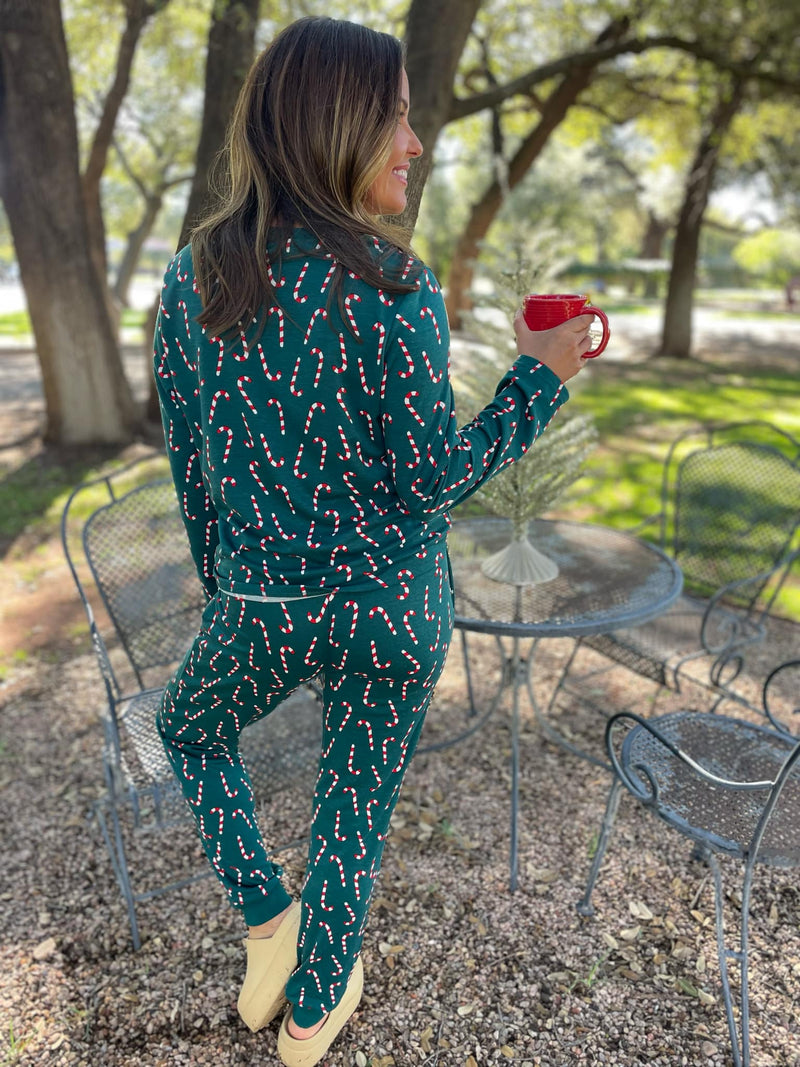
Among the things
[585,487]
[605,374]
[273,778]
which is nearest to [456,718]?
[273,778]

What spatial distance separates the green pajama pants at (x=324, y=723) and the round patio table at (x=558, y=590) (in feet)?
2.56

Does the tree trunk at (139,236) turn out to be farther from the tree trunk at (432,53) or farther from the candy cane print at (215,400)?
the candy cane print at (215,400)

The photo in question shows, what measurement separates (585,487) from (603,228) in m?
37.5

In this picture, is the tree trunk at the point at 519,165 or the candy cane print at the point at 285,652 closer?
the candy cane print at the point at 285,652


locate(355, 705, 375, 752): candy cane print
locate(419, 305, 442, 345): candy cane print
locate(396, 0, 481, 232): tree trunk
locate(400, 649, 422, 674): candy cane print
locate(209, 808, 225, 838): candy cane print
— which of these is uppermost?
locate(396, 0, 481, 232): tree trunk

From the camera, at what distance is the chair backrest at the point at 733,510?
320 centimetres

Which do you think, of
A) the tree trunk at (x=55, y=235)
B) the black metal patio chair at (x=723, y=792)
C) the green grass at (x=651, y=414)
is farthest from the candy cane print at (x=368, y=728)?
the tree trunk at (x=55, y=235)

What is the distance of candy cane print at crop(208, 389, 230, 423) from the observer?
1240 mm

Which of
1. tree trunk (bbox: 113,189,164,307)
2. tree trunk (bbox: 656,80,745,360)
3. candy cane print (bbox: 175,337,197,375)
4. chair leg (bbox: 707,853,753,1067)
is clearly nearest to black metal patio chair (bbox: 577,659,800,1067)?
chair leg (bbox: 707,853,753,1067)

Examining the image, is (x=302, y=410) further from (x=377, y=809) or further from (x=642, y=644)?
(x=642, y=644)

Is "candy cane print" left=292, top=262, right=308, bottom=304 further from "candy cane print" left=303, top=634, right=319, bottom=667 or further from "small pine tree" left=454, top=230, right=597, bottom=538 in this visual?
"small pine tree" left=454, top=230, right=597, bottom=538

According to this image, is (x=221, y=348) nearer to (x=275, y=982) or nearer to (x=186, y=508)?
(x=186, y=508)

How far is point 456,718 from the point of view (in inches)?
126

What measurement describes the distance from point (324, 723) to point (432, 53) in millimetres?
3388
